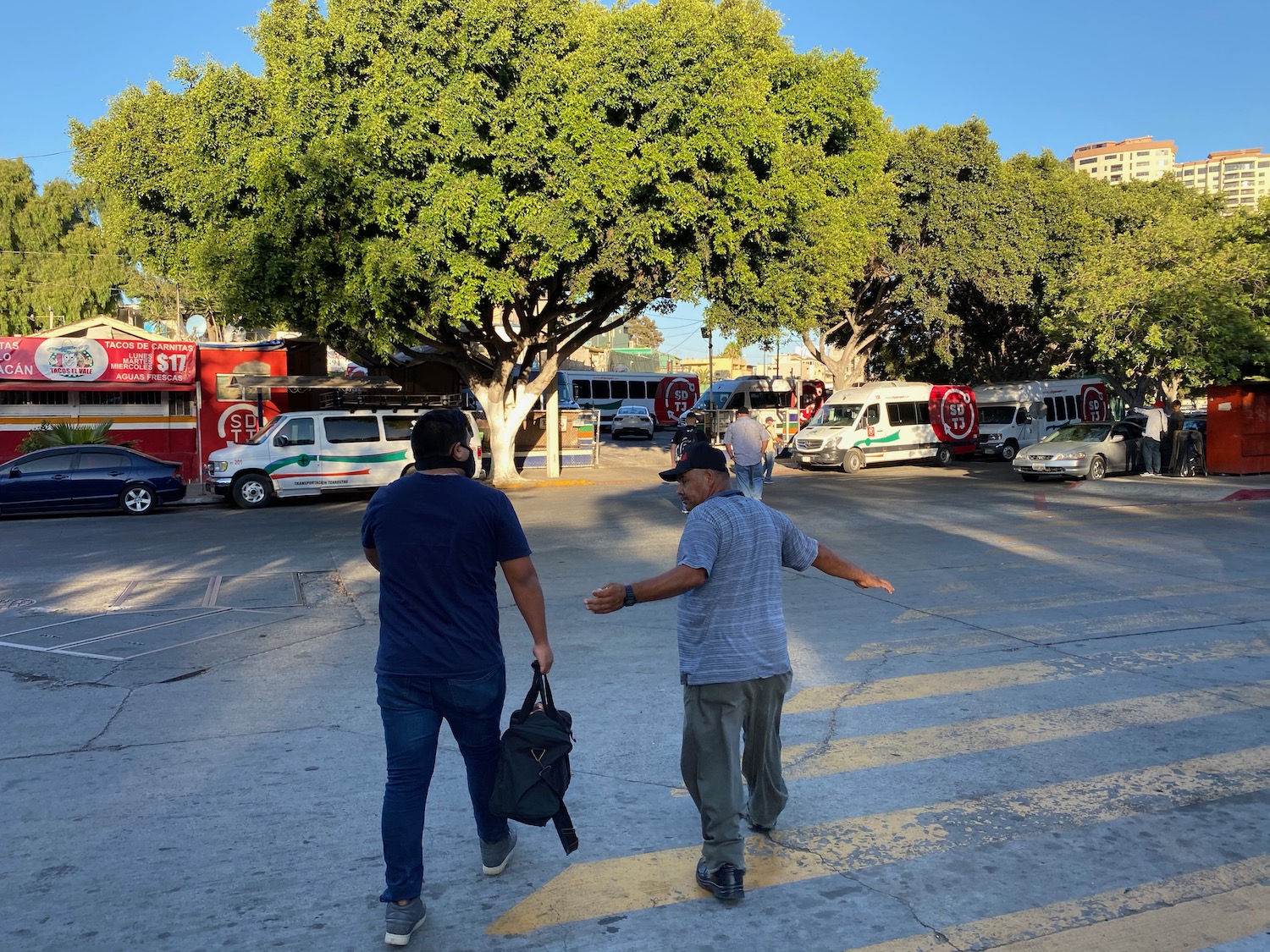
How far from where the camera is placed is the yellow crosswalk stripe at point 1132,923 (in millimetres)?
3629

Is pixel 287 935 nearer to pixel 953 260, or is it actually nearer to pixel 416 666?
pixel 416 666

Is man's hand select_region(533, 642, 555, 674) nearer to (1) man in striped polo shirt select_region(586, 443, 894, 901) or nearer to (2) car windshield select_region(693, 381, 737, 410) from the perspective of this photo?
(1) man in striped polo shirt select_region(586, 443, 894, 901)

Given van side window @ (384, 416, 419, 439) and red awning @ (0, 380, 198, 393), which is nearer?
van side window @ (384, 416, 419, 439)

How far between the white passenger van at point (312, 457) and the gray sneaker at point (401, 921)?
17.7 m

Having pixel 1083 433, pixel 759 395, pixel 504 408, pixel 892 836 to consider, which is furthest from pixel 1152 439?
pixel 892 836

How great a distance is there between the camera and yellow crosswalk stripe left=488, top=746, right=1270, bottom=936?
13.1 feet

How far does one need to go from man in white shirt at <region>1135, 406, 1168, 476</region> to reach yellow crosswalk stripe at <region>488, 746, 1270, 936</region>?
2181cm

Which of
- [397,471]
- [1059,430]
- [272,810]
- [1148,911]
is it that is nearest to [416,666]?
[272,810]

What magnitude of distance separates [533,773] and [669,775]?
166 cm

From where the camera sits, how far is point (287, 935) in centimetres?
372

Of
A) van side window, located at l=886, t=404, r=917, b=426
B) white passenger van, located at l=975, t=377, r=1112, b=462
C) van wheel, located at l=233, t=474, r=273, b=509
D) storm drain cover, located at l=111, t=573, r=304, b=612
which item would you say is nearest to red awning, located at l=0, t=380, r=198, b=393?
van wheel, located at l=233, t=474, r=273, b=509

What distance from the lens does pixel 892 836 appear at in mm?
4527

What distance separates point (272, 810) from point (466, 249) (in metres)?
16.2

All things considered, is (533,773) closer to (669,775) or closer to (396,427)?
(669,775)
